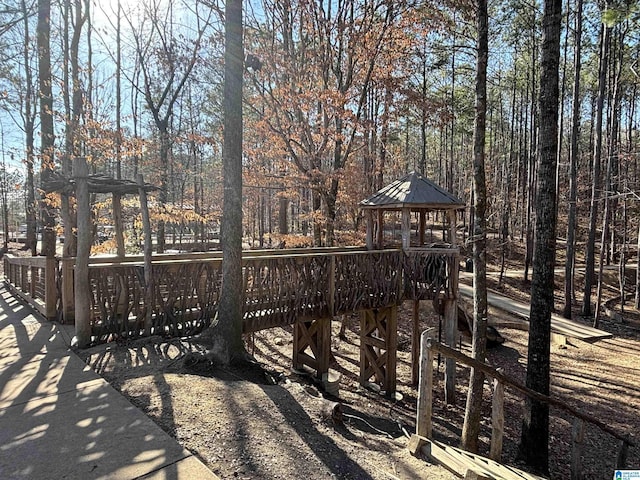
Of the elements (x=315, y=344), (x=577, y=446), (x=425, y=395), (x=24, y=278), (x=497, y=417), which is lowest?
(x=577, y=446)

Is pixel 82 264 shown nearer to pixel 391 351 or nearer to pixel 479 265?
pixel 479 265

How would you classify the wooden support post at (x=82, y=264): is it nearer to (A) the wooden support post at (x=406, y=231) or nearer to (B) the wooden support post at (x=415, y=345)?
(A) the wooden support post at (x=406, y=231)

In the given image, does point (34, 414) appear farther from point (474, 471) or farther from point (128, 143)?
point (128, 143)

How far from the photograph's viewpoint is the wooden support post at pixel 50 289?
647cm

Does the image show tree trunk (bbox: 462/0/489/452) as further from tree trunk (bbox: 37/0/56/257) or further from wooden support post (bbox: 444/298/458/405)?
tree trunk (bbox: 37/0/56/257)

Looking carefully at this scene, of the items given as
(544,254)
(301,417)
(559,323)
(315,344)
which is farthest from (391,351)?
(559,323)

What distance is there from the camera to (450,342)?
359 inches

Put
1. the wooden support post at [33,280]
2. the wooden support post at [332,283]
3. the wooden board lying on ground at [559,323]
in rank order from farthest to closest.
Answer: the wooden board lying on ground at [559,323] → the wooden support post at [33,280] → the wooden support post at [332,283]

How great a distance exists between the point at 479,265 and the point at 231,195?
370 cm

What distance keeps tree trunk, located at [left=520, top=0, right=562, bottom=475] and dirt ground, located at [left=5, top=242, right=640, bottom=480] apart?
71cm

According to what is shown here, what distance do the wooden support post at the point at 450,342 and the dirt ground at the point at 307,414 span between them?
0.84 ft

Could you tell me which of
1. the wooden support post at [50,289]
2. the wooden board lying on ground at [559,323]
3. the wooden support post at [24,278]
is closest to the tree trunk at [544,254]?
the wooden support post at [50,289]

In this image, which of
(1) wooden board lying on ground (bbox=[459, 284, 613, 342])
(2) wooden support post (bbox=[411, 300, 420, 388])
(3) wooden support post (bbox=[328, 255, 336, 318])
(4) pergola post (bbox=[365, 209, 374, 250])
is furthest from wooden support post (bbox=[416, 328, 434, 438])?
(1) wooden board lying on ground (bbox=[459, 284, 613, 342])

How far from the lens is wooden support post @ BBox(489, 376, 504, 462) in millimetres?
4145
